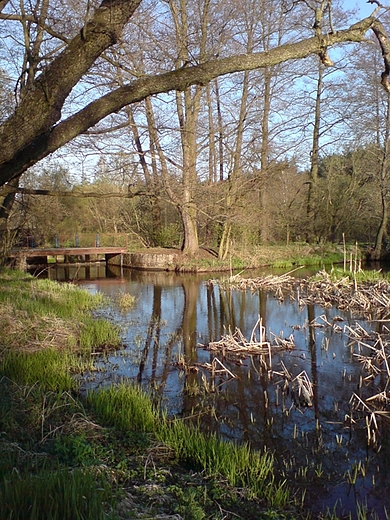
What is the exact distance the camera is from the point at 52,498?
2.62 metres

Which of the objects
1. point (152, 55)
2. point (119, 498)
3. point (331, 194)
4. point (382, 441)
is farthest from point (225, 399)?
point (331, 194)

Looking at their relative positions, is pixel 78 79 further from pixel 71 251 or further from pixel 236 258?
pixel 71 251

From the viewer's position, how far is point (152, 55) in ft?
31.8

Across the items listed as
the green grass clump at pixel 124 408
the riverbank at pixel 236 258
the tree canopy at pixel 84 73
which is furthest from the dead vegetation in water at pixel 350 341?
the riverbank at pixel 236 258

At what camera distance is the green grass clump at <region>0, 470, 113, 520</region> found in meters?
2.50

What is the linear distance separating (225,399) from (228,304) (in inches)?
286

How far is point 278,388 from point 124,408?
7.63 feet

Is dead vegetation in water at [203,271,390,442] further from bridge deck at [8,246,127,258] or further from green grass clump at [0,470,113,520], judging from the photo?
bridge deck at [8,246,127,258]

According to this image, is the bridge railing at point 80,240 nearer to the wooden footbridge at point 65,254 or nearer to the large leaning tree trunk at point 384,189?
the wooden footbridge at point 65,254

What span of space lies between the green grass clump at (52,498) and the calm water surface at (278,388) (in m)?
2.03

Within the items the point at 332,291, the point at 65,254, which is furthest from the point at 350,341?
the point at 65,254

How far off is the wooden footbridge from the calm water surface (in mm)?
8883

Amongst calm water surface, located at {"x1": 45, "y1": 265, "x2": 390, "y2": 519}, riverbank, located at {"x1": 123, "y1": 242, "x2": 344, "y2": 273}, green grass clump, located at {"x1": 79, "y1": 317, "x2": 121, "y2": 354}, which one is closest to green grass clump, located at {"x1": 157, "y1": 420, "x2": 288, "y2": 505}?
calm water surface, located at {"x1": 45, "y1": 265, "x2": 390, "y2": 519}

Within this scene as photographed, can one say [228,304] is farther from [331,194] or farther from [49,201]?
[331,194]
